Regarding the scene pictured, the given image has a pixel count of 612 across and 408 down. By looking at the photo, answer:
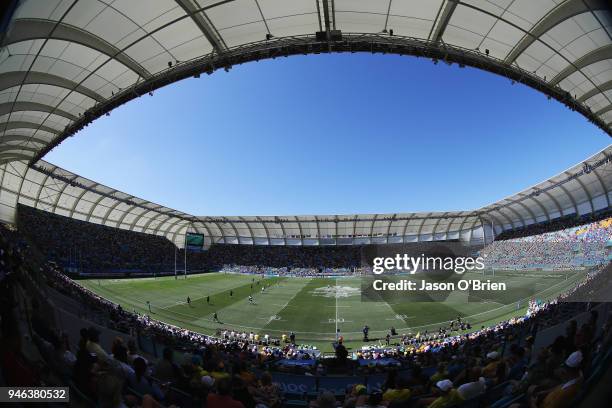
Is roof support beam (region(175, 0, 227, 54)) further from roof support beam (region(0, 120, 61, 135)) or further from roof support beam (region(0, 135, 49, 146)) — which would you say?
roof support beam (region(0, 135, 49, 146))

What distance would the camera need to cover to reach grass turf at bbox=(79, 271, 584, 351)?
2317 cm

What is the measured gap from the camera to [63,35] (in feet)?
31.8

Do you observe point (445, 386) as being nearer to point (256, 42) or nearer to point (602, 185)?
point (256, 42)

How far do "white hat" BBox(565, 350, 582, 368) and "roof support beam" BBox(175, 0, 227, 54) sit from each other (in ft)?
41.9

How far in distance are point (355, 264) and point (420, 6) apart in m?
59.8

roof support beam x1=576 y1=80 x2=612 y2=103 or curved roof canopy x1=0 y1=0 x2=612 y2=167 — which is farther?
roof support beam x1=576 y1=80 x2=612 y2=103

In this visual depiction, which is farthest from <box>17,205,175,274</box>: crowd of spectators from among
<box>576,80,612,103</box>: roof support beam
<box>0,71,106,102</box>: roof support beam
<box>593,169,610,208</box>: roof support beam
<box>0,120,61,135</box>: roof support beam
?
<box>593,169,610,208</box>: roof support beam

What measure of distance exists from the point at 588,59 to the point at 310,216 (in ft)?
167

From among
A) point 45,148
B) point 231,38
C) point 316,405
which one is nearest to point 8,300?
point 316,405

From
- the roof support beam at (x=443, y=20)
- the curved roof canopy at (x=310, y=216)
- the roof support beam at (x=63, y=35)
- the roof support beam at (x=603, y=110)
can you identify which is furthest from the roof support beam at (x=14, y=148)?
the roof support beam at (x=603, y=110)

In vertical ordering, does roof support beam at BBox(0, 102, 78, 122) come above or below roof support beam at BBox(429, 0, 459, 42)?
below

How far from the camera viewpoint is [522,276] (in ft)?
131

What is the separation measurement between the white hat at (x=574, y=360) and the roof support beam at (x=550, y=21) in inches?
367

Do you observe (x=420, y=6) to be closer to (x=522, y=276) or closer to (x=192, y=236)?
(x=522, y=276)
